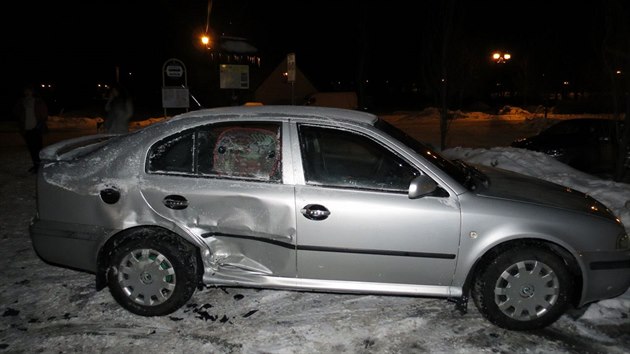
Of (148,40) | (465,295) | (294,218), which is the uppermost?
(148,40)

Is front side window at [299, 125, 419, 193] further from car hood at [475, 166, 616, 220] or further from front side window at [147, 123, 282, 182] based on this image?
car hood at [475, 166, 616, 220]

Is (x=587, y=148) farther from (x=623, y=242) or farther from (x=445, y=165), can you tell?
(x=445, y=165)

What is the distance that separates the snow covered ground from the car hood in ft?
2.78

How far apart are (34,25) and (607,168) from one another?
35.0m

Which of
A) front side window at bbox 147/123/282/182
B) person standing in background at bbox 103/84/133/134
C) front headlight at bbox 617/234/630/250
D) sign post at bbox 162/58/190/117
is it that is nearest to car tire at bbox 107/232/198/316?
front side window at bbox 147/123/282/182

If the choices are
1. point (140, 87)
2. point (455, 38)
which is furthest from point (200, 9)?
point (455, 38)

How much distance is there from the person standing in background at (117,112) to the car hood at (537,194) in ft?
22.8

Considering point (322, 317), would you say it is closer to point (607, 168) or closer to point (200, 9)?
point (607, 168)

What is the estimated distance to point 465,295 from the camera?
3771 millimetres

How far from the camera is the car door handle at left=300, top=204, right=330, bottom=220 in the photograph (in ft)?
11.9

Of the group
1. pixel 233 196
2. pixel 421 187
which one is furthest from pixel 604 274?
pixel 233 196

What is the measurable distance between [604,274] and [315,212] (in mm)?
2149

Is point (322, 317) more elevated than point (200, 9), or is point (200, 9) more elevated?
point (200, 9)

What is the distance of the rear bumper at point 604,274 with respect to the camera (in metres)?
3.66
